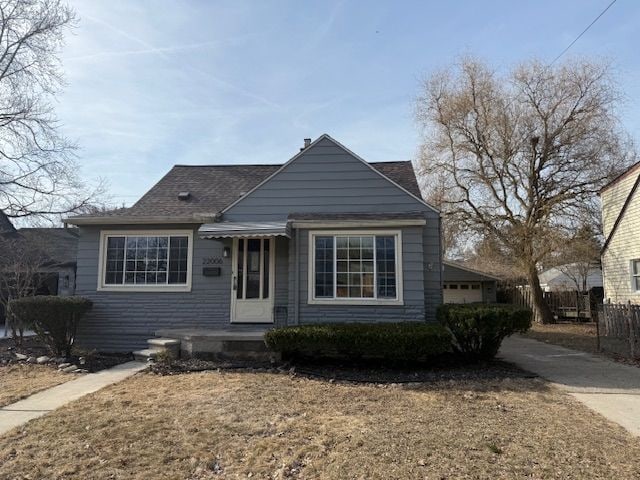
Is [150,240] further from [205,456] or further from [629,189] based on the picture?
[629,189]

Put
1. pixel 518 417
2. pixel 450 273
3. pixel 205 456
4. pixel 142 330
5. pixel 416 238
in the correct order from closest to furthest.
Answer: pixel 205 456
pixel 518 417
pixel 416 238
pixel 142 330
pixel 450 273

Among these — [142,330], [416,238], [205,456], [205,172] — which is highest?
[205,172]

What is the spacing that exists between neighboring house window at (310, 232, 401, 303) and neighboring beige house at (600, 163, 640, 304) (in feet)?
35.1

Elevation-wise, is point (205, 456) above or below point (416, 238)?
below

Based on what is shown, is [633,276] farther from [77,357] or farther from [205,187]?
[77,357]

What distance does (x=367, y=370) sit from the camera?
8633 millimetres

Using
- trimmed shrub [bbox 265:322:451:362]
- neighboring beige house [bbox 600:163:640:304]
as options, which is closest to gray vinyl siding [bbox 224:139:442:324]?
trimmed shrub [bbox 265:322:451:362]

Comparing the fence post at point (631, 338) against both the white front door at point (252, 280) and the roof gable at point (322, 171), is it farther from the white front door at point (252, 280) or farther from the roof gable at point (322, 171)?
the white front door at point (252, 280)

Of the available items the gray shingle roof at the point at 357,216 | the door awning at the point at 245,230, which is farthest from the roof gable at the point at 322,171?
the door awning at the point at 245,230

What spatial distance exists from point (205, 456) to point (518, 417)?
369 centimetres

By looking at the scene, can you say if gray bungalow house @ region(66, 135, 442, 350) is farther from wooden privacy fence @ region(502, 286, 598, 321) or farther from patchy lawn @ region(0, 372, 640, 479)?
wooden privacy fence @ region(502, 286, 598, 321)

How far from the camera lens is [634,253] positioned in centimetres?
1608

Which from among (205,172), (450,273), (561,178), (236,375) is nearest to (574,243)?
(561,178)

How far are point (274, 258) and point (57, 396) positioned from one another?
5233 mm
